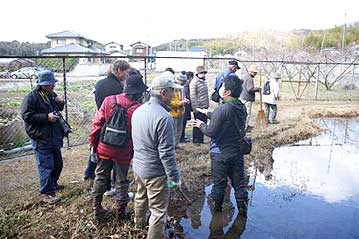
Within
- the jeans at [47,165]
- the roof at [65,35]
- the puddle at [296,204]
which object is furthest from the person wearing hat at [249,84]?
the roof at [65,35]

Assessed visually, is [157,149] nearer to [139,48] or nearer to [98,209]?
[98,209]

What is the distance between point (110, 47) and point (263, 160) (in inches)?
2605

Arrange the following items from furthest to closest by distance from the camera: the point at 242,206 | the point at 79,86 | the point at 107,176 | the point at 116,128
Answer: the point at 79,86
the point at 242,206
the point at 107,176
the point at 116,128

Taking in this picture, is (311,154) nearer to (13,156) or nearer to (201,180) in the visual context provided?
(201,180)

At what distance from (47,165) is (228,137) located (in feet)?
7.79

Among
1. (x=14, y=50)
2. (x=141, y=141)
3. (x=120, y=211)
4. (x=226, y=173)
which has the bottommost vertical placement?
(x=120, y=211)

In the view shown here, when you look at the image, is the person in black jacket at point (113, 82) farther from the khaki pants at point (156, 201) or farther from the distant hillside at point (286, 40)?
the distant hillside at point (286, 40)

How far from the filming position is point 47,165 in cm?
432

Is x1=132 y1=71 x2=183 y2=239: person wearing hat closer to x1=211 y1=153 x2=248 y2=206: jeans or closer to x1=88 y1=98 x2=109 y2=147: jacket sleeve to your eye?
x1=88 y1=98 x2=109 y2=147: jacket sleeve

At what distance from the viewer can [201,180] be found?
5.59 metres

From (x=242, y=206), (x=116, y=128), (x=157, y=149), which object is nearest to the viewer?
(x=157, y=149)

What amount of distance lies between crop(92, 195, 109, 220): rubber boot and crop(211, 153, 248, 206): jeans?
1421 mm

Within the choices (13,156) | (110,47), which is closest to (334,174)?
(13,156)

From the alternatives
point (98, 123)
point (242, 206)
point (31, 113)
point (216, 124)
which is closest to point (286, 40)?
point (242, 206)
